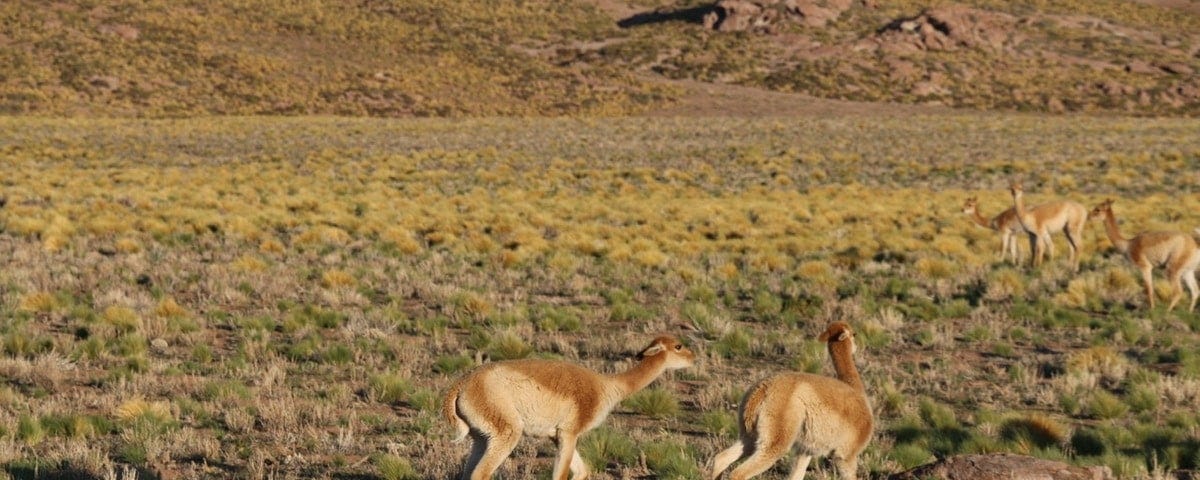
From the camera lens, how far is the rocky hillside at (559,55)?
70625 mm

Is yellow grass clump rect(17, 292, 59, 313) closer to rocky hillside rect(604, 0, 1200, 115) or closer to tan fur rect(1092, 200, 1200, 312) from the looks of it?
tan fur rect(1092, 200, 1200, 312)

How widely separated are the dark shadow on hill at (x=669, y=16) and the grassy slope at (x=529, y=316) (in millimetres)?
83030

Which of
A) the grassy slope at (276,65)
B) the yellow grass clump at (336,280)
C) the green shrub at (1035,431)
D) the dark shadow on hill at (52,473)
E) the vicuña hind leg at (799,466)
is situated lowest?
the grassy slope at (276,65)

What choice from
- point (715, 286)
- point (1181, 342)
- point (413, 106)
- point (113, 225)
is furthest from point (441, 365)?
point (413, 106)

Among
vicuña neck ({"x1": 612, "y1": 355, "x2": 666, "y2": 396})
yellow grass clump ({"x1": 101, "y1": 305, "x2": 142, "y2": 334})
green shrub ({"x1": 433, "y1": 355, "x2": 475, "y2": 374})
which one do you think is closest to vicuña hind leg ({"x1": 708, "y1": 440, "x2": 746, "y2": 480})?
vicuña neck ({"x1": 612, "y1": 355, "x2": 666, "y2": 396})

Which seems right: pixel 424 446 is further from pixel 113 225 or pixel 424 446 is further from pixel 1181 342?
pixel 113 225

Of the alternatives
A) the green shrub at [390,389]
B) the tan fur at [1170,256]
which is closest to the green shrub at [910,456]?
the green shrub at [390,389]

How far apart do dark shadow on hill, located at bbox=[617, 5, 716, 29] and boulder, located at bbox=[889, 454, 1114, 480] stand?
106m

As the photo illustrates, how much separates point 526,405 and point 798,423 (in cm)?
147

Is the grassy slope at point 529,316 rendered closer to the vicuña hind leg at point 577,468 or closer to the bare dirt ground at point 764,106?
the vicuña hind leg at point 577,468

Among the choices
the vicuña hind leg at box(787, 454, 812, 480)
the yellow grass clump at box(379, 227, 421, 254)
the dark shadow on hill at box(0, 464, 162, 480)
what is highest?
the vicuña hind leg at box(787, 454, 812, 480)

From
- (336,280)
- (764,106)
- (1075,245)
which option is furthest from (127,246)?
(764,106)

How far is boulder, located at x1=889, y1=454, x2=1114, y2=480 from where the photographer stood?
4684 millimetres

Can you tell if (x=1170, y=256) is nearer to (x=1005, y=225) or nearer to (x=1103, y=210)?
(x=1103, y=210)
